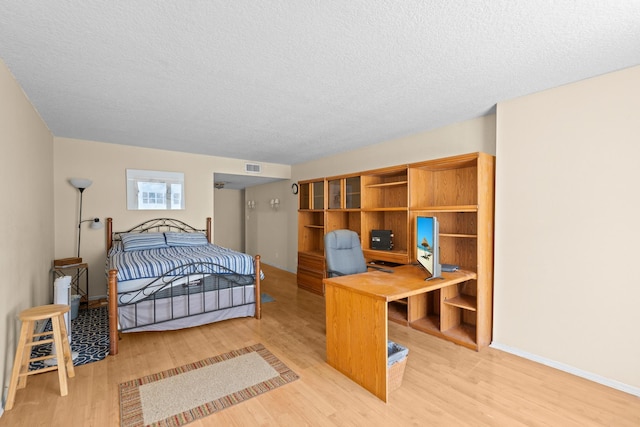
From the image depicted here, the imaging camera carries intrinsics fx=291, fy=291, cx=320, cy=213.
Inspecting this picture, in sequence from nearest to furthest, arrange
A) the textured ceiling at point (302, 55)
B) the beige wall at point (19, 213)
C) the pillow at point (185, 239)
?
1. the textured ceiling at point (302, 55)
2. the beige wall at point (19, 213)
3. the pillow at point (185, 239)

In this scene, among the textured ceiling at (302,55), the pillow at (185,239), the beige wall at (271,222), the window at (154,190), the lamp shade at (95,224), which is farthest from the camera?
the beige wall at (271,222)

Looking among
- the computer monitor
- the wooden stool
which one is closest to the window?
the wooden stool

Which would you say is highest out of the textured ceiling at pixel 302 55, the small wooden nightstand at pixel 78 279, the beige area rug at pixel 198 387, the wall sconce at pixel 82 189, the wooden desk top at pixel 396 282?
the textured ceiling at pixel 302 55

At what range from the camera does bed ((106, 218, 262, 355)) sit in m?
3.03

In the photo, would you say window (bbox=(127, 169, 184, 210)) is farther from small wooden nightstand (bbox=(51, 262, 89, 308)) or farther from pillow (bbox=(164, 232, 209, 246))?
small wooden nightstand (bbox=(51, 262, 89, 308))

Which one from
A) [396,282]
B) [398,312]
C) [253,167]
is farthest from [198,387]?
[253,167]

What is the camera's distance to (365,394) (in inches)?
87.7

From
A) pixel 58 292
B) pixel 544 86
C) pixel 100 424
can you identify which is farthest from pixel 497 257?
pixel 58 292

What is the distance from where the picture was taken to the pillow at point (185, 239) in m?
4.61

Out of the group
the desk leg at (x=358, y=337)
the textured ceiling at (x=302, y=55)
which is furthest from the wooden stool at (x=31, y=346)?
the desk leg at (x=358, y=337)

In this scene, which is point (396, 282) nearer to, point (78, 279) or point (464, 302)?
point (464, 302)

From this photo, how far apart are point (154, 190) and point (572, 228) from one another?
5.65m

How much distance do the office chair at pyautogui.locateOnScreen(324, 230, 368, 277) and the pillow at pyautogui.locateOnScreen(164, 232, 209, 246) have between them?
99.9 inches

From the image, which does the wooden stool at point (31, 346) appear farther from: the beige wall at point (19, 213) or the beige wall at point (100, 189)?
the beige wall at point (100, 189)
